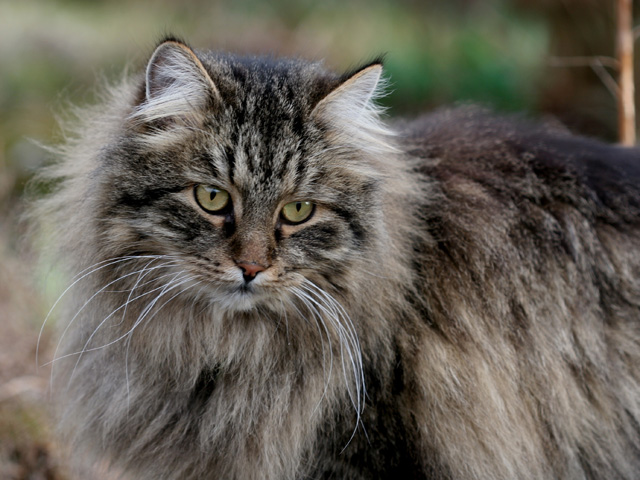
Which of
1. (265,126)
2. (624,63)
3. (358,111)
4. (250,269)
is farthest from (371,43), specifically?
(250,269)

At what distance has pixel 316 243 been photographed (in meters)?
2.34

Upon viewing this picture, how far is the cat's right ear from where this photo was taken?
2.28m

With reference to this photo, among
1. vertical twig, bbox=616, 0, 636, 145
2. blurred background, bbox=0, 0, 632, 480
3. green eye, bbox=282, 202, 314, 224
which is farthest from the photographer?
blurred background, bbox=0, 0, 632, 480

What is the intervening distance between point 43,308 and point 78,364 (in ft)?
5.24

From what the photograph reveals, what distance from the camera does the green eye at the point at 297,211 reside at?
2.34m

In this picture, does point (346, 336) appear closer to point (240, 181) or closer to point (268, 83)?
point (240, 181)

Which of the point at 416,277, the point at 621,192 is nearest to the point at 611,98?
the point at 621,192

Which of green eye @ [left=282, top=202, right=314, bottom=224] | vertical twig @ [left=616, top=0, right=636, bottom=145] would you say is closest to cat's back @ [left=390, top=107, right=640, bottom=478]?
green eye @ [left=282, top=202, right=314, bottom=224]

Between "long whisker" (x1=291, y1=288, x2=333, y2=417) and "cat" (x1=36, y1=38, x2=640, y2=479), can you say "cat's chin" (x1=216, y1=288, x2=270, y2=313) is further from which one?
"long whisker" (x1=291, y1=288, x2=333, y2=417)

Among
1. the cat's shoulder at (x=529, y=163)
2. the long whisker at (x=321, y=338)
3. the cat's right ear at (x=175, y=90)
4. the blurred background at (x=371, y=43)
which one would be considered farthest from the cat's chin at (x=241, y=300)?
the blurred background at (x=371, y=43)

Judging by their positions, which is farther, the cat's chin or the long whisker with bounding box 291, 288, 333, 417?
the long whisker with bounding box 291, 288, 333, 417

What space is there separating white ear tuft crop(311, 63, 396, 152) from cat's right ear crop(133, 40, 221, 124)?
0.38 meters

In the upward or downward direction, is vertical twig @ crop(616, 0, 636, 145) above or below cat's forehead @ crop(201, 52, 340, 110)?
below

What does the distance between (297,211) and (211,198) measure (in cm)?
29
